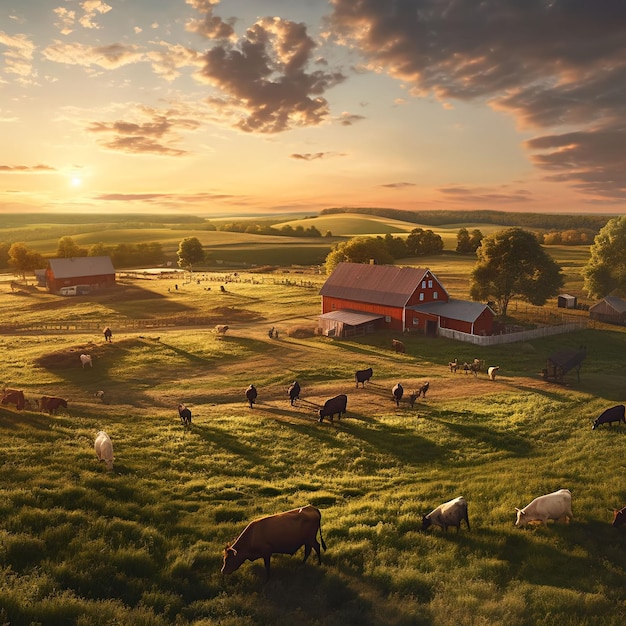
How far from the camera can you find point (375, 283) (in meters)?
61.2

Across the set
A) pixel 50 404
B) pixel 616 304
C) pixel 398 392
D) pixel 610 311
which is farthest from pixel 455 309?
pixel 50 404

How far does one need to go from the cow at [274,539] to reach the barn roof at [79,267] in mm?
92897

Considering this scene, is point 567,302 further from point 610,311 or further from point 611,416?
point 611,416

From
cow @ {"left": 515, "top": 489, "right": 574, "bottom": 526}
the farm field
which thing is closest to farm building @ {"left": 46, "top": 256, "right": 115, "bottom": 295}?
the farm field

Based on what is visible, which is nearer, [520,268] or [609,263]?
[520,268]

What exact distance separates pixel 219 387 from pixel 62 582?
25.1 metres

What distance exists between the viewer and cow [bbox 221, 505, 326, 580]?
1205 cm

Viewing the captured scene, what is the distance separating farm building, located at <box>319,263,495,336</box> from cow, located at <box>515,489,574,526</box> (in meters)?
38.6

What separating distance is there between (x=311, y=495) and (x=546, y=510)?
8158mm

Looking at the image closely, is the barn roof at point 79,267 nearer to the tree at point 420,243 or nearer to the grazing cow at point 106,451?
the grazing cow at point 106,451

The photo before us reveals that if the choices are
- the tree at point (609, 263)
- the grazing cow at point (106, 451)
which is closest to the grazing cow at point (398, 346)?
the grazing cow at point (106, 451)

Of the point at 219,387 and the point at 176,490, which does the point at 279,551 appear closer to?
the point at 176,490

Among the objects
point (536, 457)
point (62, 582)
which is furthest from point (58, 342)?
point (536, 457)

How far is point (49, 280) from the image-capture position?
9238cm
